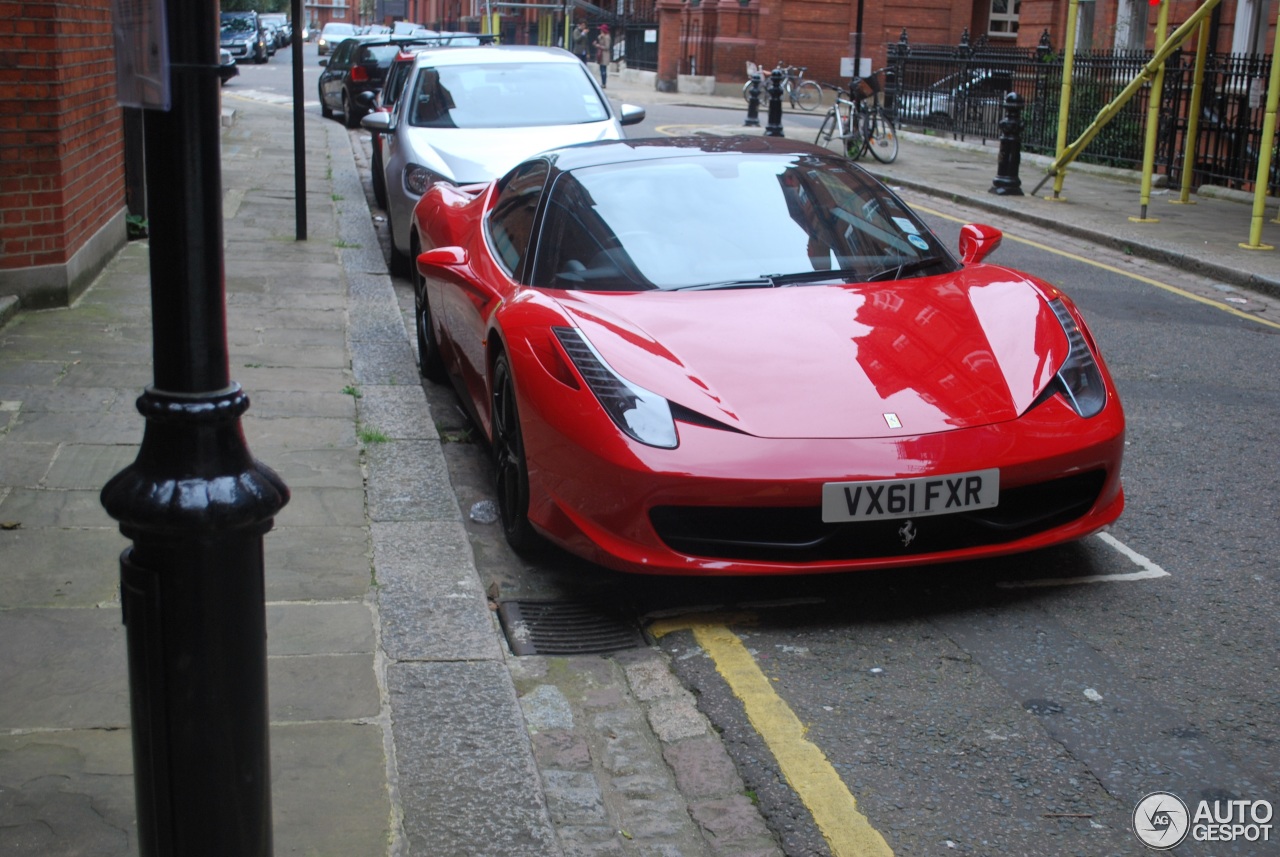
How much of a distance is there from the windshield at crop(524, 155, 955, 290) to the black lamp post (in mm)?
2981

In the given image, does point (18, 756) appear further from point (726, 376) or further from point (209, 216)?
point (726, 376)

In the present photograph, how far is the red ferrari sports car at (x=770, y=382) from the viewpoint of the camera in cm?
403

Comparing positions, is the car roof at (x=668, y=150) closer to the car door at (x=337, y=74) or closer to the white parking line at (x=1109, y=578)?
the white parking line at (x=1109, y=578)

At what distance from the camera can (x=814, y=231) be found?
534cm

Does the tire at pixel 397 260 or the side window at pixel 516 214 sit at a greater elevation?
the side window at pixel 516 214

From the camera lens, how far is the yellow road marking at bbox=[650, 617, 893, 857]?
3.04 meters

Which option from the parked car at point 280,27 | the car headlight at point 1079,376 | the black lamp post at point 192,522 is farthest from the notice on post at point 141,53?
the parked car at point 280,27

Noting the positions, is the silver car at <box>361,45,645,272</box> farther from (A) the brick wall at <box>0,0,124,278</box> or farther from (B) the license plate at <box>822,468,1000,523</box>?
(B) the license plate at <box>822,468,1000,523</box>

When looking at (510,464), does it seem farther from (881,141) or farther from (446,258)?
(881,141)

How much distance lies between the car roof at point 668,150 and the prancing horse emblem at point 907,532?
2.23 metres

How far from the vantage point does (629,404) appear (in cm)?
416

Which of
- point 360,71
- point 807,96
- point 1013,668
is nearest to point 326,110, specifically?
point 360,71

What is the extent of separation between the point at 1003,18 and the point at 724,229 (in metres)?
42.5

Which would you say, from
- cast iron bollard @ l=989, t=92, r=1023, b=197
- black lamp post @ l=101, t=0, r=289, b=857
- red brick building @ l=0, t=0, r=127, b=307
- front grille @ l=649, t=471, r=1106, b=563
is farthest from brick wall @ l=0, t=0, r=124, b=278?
cast iron bollard @ l=989, t=92, r=1023, b=197
